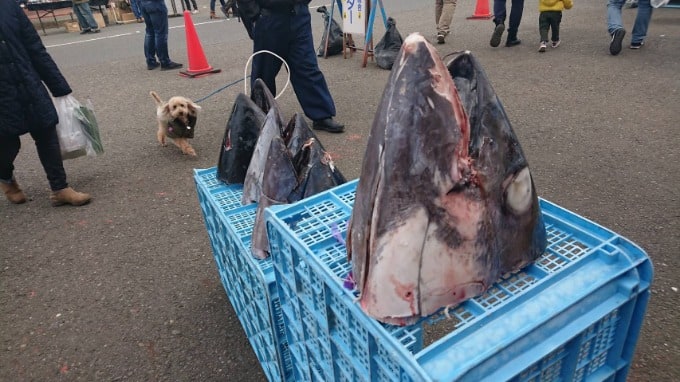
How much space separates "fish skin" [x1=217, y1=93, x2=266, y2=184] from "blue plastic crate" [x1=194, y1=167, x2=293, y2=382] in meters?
0.08

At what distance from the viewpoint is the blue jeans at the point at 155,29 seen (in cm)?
705

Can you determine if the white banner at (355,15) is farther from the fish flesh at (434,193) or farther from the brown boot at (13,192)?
the fish flesh at (434,193)

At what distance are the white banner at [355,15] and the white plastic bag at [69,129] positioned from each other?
13.9 ft

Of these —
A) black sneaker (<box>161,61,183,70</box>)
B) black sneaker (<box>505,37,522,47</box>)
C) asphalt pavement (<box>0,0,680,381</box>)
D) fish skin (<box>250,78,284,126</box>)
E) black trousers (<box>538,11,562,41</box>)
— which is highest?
fish skin (<box>250,78,284,126</box>)

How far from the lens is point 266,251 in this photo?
1.76 metres

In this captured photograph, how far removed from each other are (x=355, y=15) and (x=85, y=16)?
8.98 meters

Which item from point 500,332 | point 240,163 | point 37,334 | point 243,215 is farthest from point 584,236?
point 37,334

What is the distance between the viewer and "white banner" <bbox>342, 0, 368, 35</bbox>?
266 inches

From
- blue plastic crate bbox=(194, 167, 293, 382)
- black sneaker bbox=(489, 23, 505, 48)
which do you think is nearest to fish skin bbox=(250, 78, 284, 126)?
blue plastic crate bbox=(194, 167, 293, 382)

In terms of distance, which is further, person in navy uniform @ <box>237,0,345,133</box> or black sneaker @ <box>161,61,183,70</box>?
black sneaker @ <box>161,61,183,70</box>

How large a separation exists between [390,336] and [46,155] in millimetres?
3648

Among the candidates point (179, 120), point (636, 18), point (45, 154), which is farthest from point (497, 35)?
point (45, 154)

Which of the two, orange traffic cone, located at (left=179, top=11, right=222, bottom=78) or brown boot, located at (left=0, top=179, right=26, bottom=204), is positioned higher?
orange traffic cone, located at (left=179, top=11, right=222, bottom=78)

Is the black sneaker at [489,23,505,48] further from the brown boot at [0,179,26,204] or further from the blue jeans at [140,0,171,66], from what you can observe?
the brown boot at [0,179,26,204]
